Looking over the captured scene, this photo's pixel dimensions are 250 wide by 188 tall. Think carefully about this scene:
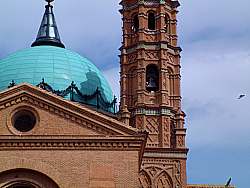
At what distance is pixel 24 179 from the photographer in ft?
103

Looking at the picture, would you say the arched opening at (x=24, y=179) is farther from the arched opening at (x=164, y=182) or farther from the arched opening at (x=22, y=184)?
the arched opening at (x=164, y=182)

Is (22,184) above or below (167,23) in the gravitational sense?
below

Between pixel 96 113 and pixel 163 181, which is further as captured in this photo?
pixel 163 181

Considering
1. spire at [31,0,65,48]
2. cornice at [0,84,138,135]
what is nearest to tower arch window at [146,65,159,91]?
spire at [31,0,65,48]

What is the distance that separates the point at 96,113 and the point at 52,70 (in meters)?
13.8

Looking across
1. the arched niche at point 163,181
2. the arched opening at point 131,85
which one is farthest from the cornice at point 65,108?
the arched opening at point 131,85

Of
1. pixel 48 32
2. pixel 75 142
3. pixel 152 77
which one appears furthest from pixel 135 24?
pixel 75 142

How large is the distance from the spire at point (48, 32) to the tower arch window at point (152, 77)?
7.71 metres

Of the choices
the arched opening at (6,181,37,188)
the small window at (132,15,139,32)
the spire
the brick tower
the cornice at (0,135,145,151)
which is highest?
the spire

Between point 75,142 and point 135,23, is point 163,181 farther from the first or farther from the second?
point 75,142

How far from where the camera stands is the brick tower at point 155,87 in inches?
1634

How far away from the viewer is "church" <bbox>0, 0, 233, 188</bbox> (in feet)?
103

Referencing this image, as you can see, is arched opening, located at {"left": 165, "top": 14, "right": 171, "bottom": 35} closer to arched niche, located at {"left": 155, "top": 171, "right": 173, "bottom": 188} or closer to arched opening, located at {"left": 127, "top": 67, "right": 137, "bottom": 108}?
arched opening, located at {"left": 127, "top": 67, "right": 137, "bottom": 108}

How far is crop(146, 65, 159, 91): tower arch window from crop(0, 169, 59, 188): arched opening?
14006 mm
